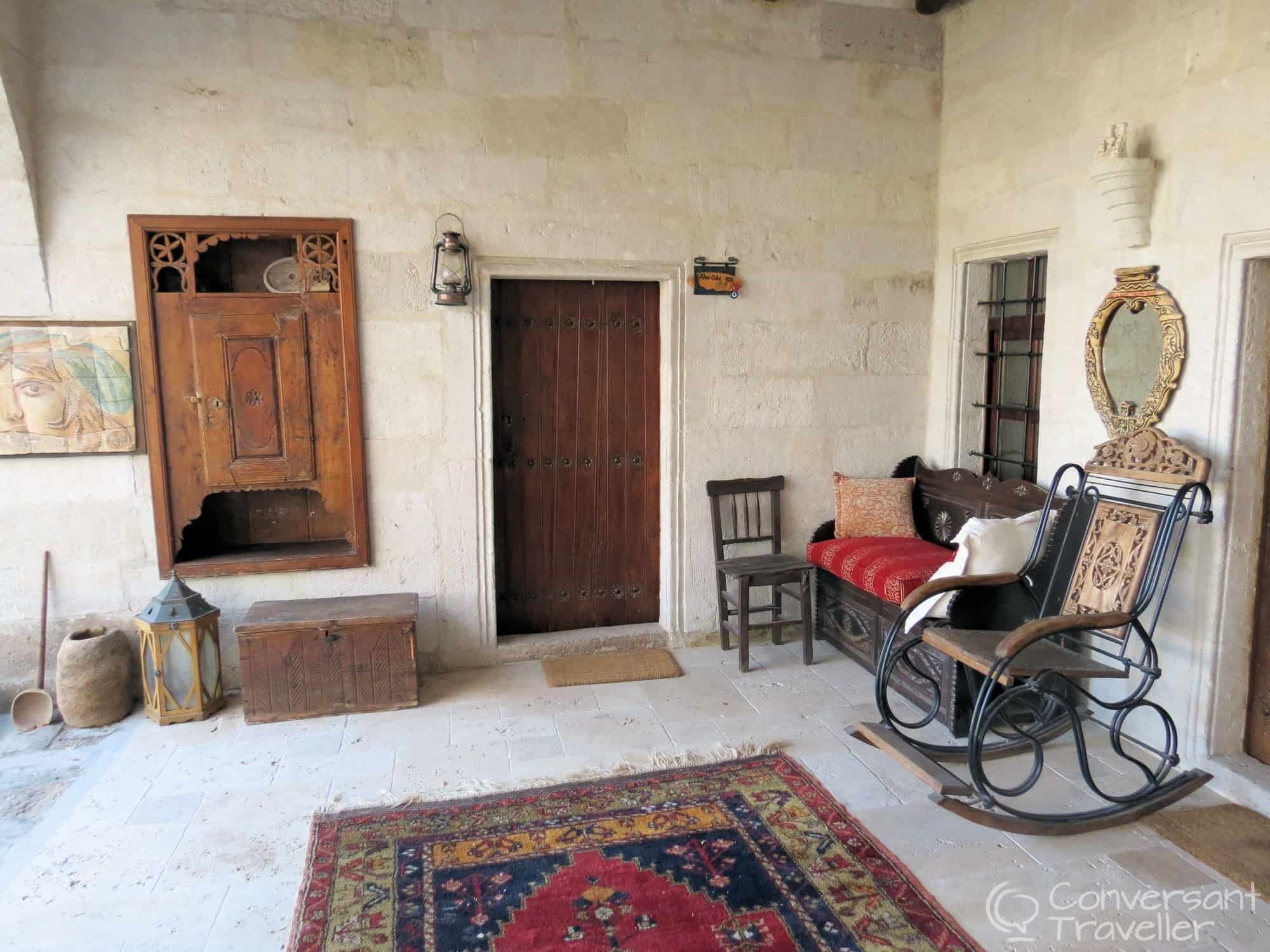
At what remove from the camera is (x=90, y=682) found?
12.0 feet

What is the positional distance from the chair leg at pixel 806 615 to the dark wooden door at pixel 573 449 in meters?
0.82

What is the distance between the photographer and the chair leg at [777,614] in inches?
178

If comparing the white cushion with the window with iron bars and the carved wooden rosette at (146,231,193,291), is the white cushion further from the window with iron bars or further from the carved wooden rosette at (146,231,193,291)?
the carved wooden rosette at (146,231,193,291)

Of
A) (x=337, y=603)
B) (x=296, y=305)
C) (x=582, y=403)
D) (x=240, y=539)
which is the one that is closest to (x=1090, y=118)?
(x=582, y=403)

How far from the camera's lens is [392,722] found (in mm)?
3727

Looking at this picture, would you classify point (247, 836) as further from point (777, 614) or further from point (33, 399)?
point (777, 614)

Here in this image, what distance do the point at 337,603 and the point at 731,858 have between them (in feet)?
7.26

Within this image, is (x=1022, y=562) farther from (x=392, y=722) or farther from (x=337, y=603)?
(x=337, y=603)

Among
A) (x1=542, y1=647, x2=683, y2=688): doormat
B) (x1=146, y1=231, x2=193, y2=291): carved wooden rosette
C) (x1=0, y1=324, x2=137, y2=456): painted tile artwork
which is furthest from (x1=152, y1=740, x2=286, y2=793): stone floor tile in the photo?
(x1=146, y1=231, x2=193, y2=291): carved wooden rosette

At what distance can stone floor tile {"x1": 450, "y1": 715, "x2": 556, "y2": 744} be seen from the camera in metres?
3.59

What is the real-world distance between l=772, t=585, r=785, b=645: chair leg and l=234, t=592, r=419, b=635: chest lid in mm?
1823

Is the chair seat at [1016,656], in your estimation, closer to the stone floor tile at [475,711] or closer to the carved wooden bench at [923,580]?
the carved wooden bench at [923,580]

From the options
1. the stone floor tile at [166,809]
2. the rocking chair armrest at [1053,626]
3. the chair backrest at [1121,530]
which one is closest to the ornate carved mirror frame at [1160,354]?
the chair backrest at [1121,530]

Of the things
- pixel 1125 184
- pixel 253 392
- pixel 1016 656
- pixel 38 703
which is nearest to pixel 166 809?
pixel 38 703
